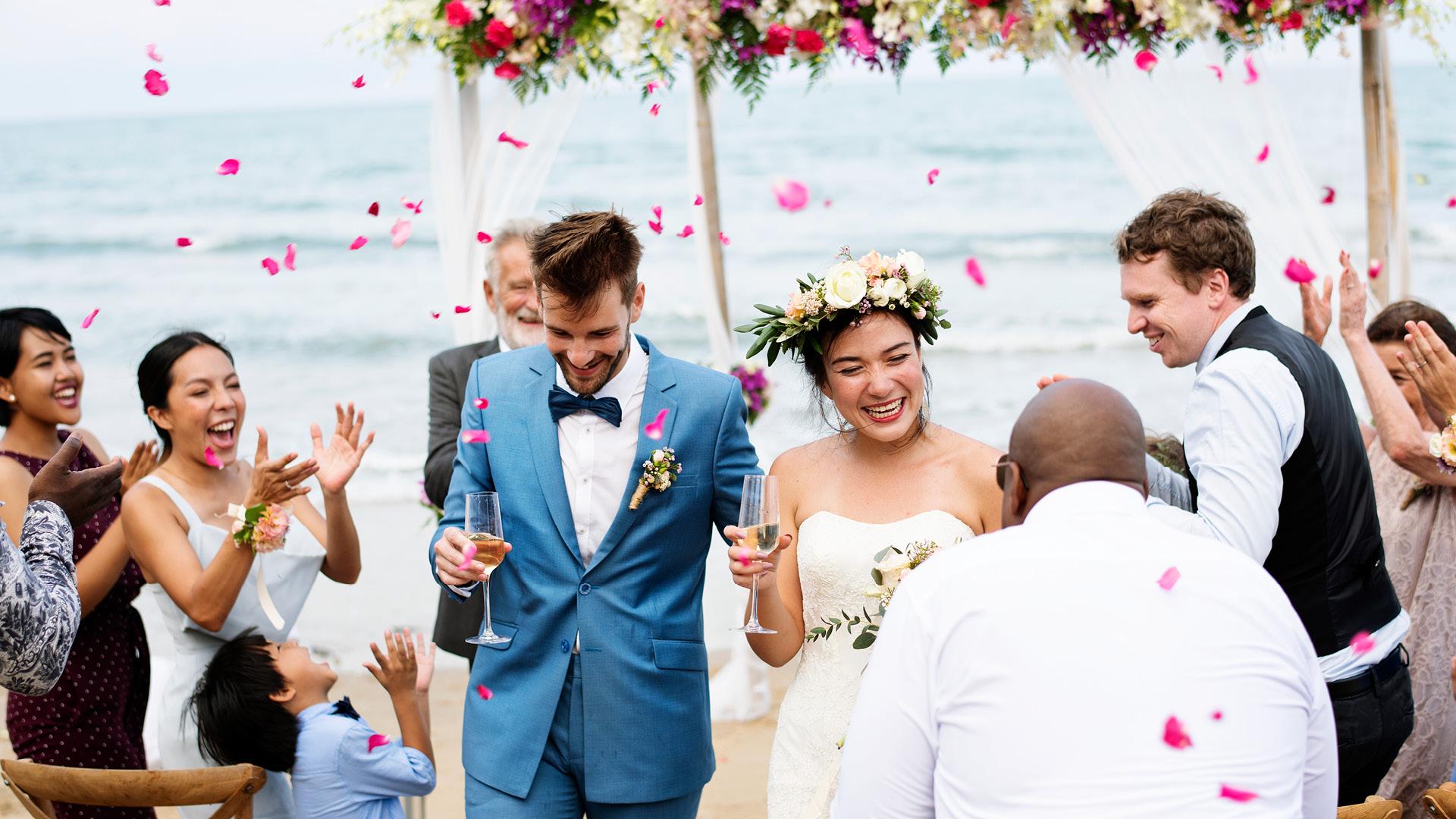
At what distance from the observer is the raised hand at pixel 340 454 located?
160 inches

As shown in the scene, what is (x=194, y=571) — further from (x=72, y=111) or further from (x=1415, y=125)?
(x=72, y=111)

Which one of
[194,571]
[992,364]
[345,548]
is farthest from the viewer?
[992,364]

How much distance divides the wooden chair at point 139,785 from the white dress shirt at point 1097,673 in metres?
2.02

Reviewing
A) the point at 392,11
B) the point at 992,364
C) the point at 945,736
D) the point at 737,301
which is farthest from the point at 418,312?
the point at 945,736

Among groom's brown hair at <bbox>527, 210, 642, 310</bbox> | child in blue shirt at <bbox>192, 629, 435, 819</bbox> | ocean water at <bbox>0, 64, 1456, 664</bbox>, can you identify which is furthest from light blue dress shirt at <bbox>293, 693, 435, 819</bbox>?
ocean water at <bbox>0, 64, 1456, 664</bbox>

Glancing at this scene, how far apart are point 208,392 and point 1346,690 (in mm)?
3548

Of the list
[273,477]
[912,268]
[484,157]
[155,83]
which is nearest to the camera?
[912,268]

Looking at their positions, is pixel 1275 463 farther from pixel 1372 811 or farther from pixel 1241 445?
pixel 1372 811

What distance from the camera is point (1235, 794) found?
6.33 feet

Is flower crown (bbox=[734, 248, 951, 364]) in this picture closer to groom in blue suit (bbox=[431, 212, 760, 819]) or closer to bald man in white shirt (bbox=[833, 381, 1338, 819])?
groom in blue suit (bbox=[431, 212, 760, 819])

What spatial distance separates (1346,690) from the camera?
334cm

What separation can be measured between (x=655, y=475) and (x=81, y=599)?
2068mm

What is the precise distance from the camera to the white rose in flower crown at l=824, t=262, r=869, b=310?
3422mm

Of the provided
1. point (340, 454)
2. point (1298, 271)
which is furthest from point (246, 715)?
point (1298, 271)
